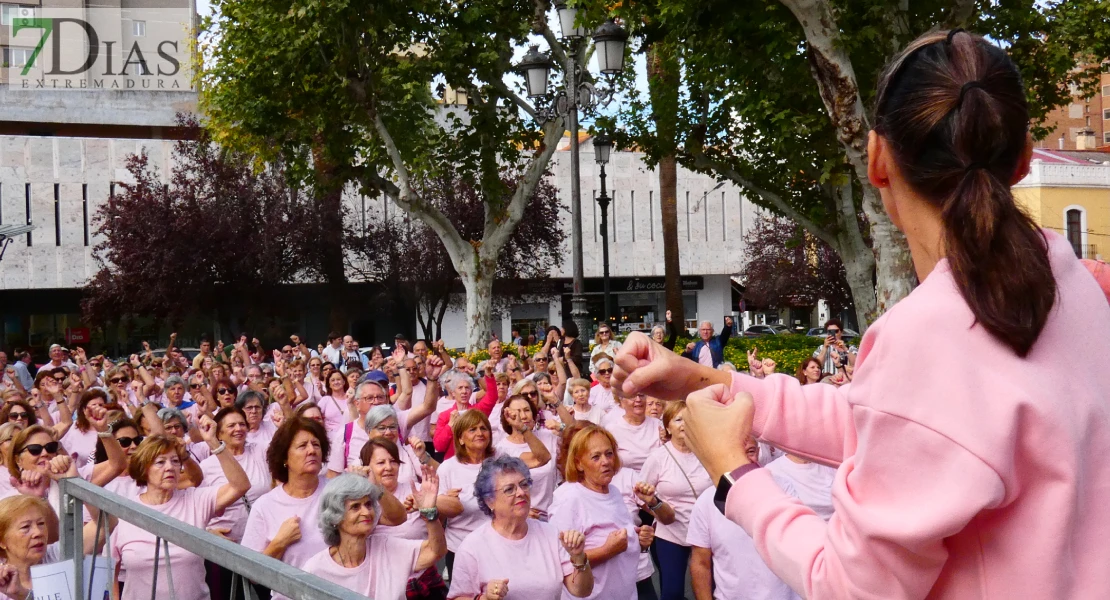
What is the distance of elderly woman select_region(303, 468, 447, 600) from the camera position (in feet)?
17.7

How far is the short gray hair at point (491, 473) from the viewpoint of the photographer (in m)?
6.12

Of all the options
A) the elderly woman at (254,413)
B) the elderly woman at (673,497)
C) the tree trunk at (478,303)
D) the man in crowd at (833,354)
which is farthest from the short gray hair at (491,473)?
the tree trunk at (478,303)

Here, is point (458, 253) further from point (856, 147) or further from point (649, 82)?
point (856, 147)

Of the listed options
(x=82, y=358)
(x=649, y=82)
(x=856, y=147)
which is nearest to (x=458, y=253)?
(x=649, y=82)

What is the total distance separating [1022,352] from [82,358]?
73.1ft

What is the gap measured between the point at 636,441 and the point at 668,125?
53.3 feet

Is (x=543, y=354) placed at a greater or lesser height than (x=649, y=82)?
lesser

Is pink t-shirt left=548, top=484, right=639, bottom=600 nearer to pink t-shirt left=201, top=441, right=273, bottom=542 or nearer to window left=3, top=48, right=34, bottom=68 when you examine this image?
pink t-shirt left=201, top=441, right=273, bottom=542

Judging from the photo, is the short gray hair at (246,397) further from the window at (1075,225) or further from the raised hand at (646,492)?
the window at (1075,225)

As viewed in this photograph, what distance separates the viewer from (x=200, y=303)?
40.3 metres

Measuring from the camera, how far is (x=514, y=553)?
19.7ft

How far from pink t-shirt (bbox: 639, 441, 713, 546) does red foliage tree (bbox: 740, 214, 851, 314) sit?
37909mm

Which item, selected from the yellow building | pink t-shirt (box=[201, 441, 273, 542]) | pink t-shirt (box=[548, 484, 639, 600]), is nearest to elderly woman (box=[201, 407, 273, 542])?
pink t-shirt (box=[201, 441, 273, 542])

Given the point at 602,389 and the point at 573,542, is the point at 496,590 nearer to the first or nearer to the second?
the point at 573,542
